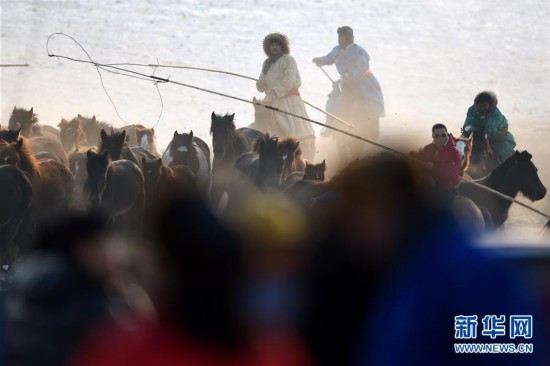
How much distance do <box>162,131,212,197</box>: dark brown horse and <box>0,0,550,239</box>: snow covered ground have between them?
9696 mm

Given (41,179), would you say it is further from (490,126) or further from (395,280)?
(395,280)

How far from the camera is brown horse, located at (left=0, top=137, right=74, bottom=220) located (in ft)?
44.2

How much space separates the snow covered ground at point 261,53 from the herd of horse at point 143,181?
10.3m

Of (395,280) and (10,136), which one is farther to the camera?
(10,136)

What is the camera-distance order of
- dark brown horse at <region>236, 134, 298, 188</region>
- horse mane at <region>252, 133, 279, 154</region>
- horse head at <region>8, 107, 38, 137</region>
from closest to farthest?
1. dark brown horse at <region>236, 134, 298, 188</region>
2. horse mane at <region>252, 133, 279, 154</region>
3. horse head at <region>8, 107, 38, 137</region>

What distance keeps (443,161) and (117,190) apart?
3066 mm

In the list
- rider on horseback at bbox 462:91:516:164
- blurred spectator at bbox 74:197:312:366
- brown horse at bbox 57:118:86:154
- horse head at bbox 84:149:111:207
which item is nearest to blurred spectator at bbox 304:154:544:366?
blurred spectator at bbox 74:197:312:366

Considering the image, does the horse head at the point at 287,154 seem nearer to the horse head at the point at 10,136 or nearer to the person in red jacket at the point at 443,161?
the person in red jacket at the point at 443,161

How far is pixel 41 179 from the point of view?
44.8 feet

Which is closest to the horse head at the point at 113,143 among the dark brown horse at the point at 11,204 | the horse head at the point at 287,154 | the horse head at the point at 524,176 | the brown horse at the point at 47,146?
the horse head at the point at 287,154

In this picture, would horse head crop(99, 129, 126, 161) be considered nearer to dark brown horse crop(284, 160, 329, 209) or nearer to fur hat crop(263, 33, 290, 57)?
dark brown horse crop(284, 160, 329, 209)

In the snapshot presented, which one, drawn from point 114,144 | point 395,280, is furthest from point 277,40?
point 395,280

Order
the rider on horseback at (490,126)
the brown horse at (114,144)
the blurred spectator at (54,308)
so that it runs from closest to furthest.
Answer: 1. the blurred spectator at (54,308)
2. the brown horse at (114,144)
3. the rider on horseback at (490,126)

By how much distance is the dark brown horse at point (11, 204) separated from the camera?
13.0m
